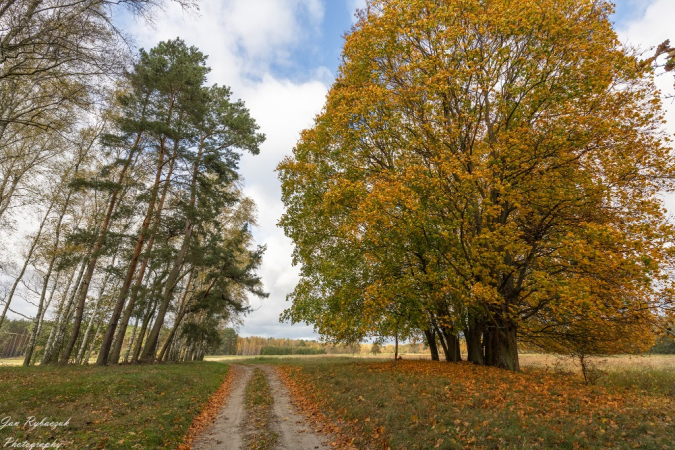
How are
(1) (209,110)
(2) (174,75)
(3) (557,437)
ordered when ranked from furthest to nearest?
1. (1) (209,110)
2. (2) (174,75)
3. (3) (557,437)

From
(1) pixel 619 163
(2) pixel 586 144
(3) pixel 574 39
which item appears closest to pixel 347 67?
(3) pixel 574 39

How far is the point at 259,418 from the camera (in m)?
9.48

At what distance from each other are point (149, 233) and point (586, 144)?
2082 centimetres

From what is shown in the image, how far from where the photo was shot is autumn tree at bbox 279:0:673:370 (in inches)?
378

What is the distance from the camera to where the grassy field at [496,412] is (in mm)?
5967

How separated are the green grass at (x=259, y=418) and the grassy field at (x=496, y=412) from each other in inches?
66.2

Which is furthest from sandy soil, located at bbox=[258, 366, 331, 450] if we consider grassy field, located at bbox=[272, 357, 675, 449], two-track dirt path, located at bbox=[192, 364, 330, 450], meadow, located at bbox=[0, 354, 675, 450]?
Answer: grassy field, located at bbox=[272, 357, 675, 449]

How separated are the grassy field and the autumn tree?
2088 millimetres

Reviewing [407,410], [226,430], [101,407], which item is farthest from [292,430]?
[101,407]

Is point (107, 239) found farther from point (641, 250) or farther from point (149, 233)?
point (641, 250)

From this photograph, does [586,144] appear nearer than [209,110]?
Yes

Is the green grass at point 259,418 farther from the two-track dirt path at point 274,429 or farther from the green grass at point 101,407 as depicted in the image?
the green grass at point 101,407

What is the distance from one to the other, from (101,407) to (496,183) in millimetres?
13769

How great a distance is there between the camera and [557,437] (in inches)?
234
